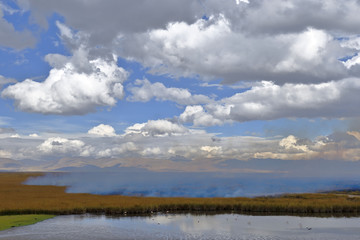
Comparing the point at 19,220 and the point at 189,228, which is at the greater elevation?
the point at 19,220

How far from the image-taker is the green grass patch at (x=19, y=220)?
1728 inches

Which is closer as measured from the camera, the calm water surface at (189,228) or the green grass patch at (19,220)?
the calm water surface at (189,228)

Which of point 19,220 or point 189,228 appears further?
point 19,220

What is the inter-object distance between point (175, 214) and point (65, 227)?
19274mm

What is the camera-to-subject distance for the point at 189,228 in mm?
44219

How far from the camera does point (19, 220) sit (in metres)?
47.5

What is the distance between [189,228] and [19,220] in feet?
74.2

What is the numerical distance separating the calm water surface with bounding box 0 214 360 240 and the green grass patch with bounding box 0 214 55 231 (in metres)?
1.57

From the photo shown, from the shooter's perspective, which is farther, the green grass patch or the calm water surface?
the green grass patch

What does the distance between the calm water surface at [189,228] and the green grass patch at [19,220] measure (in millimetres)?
1570

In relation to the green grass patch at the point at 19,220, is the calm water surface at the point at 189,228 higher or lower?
lower

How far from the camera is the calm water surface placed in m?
39.2

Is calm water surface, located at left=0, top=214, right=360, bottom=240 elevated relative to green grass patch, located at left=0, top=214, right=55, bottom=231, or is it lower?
lower

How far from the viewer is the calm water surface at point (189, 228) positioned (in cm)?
3916
